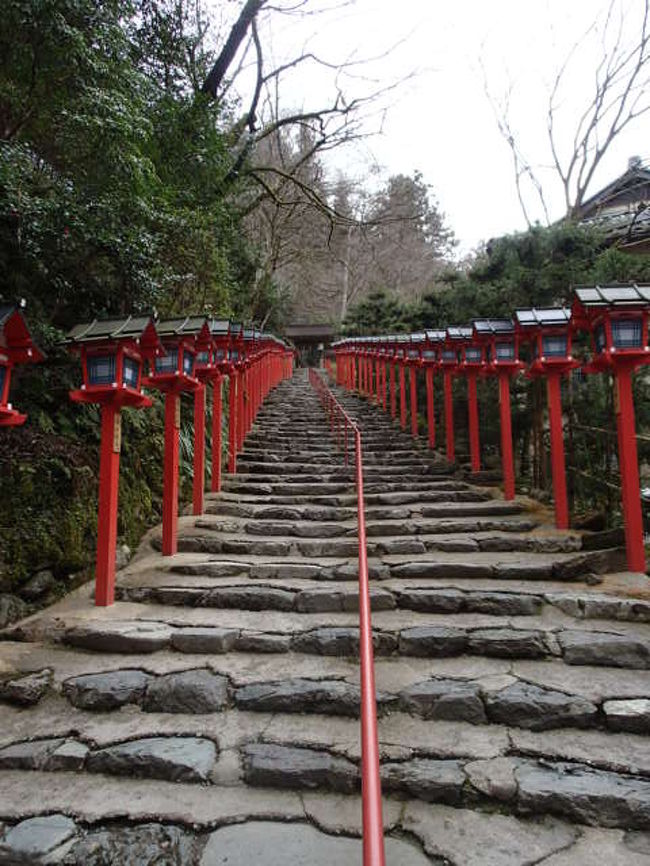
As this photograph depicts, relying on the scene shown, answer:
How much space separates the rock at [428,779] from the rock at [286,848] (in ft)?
0.86

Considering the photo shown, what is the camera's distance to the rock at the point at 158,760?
8.43 ft

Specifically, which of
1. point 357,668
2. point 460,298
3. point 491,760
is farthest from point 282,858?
point 460,298

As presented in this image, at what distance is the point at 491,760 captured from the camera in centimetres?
256

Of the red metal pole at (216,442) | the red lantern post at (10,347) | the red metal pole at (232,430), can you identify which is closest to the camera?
the red lantern post at (10,347)

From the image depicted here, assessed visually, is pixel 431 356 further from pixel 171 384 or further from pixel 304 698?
pixel 304 698

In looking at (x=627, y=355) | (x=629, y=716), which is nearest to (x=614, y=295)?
(x=627, y=355)

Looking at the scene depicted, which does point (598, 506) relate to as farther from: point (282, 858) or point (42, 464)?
point (42, 464)

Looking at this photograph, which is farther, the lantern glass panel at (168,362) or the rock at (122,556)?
the lantern glass panel at (168,362)

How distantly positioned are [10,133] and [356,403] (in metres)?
11.8

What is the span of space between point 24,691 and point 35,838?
3.74ft

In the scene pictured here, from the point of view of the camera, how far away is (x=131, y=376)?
433cm

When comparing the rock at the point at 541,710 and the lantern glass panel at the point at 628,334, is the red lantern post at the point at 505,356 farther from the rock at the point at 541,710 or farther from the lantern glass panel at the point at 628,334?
the rock at the point at 541,710

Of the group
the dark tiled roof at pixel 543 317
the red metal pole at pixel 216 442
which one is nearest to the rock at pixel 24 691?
the red metal pole at pixel 216 442

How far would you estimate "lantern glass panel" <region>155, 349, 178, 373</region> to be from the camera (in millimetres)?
5211
